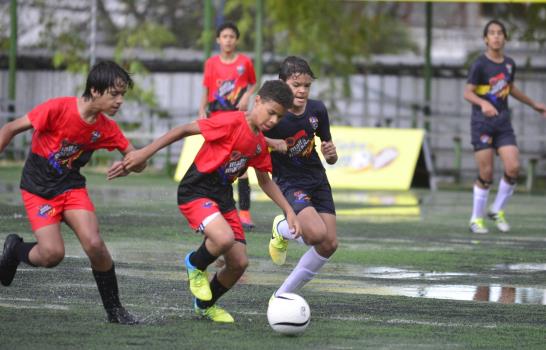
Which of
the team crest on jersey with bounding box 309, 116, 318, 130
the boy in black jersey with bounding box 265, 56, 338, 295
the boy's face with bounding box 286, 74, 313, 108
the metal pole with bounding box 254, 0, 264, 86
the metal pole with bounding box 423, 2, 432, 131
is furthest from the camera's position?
the metal pole with bounding box 423, 2, 432, 131

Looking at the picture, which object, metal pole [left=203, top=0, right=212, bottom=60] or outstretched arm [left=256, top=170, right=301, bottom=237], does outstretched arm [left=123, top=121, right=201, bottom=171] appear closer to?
outstretched arm [left=256, top=170, right=301, bottom=237]

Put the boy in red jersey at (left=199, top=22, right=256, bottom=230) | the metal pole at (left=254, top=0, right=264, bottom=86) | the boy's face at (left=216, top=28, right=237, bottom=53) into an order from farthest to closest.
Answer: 1. the metal pole at (left=254, top=0, right=264, bottom=86)
2. the boy in red jersey at (left=199, top=22, right=256, bottom=230)
3. the boy's face at (left=216, top=28, right=237, bottom=53)

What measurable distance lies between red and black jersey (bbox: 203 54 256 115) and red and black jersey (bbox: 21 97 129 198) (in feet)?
20.2

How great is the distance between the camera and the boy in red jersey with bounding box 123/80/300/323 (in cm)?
756

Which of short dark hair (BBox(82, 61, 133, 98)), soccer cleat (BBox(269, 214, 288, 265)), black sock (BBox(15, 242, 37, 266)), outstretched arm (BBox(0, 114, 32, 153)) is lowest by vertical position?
soccer cleat (BBox(269, 214, 288, 265))

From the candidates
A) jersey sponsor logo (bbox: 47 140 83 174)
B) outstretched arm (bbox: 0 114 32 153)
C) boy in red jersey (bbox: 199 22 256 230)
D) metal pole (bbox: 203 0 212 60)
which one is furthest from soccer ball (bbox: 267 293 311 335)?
metal pole (bbox: 203 0 212 60)

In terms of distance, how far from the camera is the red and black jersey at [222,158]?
7668 mm

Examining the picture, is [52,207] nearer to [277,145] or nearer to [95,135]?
[95,135]

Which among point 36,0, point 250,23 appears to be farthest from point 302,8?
point 36,0

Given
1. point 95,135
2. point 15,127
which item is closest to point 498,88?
point 95,135

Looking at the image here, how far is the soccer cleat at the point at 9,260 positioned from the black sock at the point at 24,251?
0.05 meters

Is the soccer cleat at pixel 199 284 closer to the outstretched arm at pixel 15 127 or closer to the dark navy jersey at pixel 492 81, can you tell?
the outstretched arm at pixel 15 127

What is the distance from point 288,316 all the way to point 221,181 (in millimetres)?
1100

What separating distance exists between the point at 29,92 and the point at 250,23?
16.8 feet
